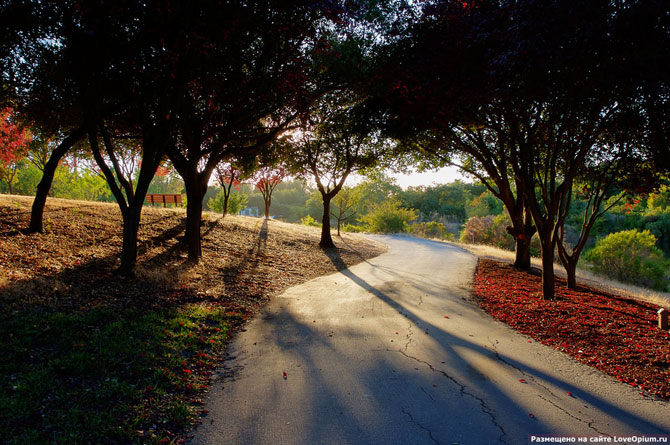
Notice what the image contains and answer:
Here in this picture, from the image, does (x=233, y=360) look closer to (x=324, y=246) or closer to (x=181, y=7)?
(x=181, y=7)

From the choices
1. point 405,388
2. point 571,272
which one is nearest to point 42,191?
point 405,388

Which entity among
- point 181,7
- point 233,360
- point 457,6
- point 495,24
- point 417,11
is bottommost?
point 233,360

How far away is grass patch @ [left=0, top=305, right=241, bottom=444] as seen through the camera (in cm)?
284

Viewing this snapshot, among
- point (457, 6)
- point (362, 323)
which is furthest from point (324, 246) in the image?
point (457, 6)

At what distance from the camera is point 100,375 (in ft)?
11.8

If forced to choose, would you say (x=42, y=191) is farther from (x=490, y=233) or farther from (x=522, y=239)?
(x=490, y=233)

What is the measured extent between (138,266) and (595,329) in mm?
9655

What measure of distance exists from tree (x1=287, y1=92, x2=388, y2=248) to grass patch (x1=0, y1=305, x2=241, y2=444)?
11.9 metres

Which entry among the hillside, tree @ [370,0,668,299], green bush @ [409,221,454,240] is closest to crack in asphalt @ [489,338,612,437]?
the hillside

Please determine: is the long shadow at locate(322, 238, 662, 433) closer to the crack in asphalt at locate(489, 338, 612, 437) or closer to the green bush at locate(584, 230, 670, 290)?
the crack in asphalt at locate(489, 338, 612, 437)

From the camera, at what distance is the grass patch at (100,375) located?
112 inches

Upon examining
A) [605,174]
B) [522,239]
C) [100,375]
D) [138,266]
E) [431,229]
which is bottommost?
[100,375]

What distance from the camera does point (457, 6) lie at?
6.97 m

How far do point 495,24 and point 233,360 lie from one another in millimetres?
7462
